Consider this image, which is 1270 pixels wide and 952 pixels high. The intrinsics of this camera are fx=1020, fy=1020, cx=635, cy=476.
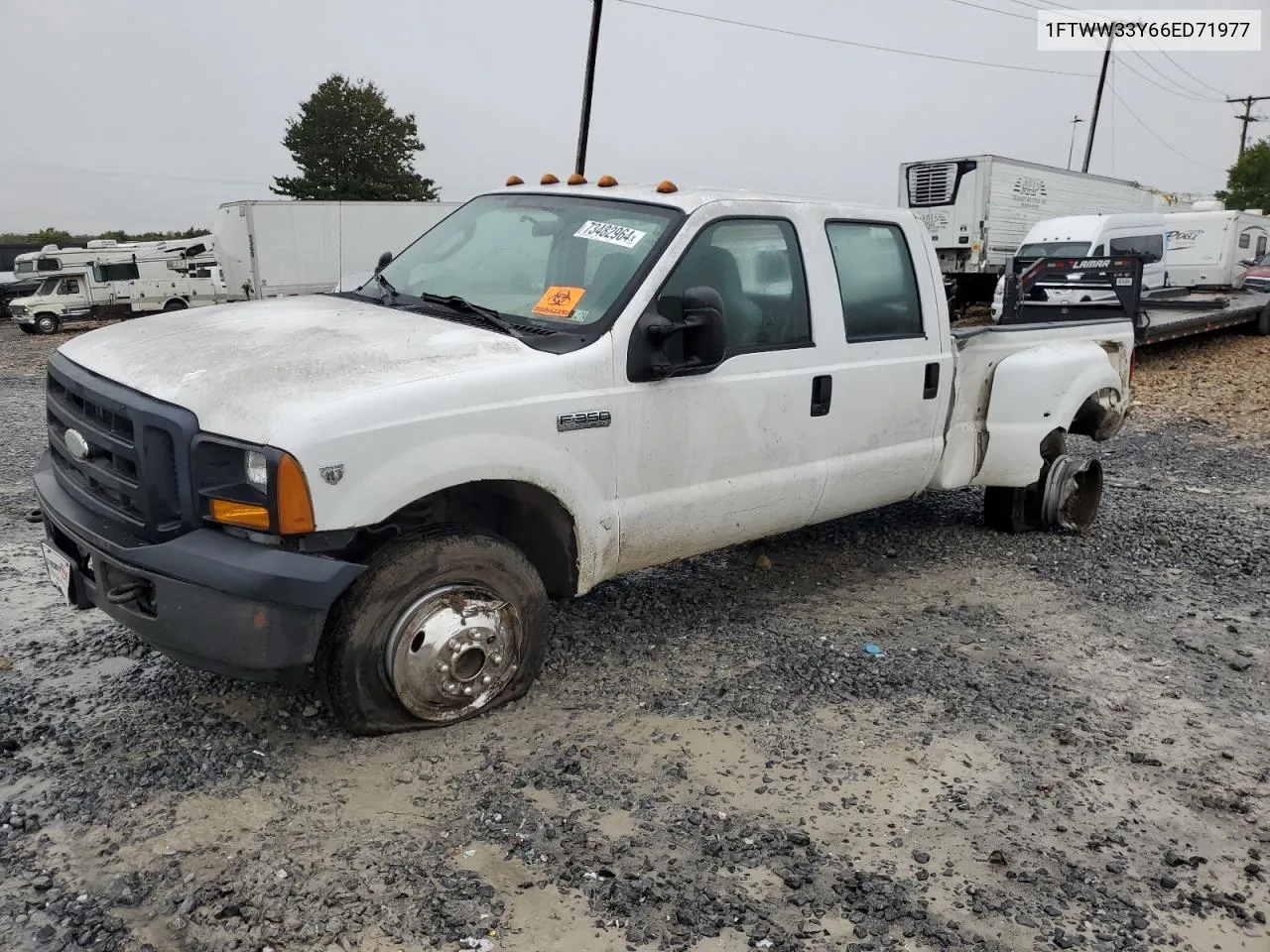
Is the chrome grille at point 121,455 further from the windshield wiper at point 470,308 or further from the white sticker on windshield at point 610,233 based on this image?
the white sticker on windshield at point 610,233

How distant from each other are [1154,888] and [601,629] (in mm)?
2467

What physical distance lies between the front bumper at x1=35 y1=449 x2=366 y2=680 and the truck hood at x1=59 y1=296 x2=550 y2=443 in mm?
390

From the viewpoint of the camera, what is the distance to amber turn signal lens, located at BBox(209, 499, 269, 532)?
3066mm

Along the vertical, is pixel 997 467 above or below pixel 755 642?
above

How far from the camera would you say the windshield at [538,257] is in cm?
397

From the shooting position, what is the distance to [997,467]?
5.73m

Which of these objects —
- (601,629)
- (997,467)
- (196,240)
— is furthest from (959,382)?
(196,240)

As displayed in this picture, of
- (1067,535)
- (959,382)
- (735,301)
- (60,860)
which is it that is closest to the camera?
(60,860)

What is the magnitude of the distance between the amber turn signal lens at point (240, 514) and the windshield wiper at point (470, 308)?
3.82 feet

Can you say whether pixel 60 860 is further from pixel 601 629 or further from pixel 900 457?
pixel 900 457

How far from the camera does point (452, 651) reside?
11.6 ft

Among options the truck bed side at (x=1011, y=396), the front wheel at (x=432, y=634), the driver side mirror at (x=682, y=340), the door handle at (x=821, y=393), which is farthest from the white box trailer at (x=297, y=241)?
the front wheel at (x=432, y=634)

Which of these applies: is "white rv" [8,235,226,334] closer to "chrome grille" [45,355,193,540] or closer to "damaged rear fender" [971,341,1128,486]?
Answer: "damaged rear fender" [971,341,1128,486]

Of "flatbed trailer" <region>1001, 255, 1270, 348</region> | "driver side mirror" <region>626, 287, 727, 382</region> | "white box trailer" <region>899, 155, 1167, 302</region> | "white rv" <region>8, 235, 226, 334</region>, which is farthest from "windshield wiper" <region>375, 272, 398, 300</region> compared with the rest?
"white rv" <region>8, 235, 226, 334</region>
